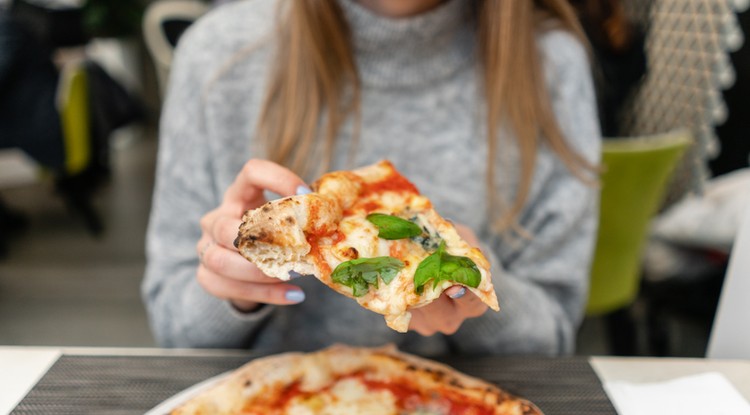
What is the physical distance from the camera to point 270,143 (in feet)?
3.50

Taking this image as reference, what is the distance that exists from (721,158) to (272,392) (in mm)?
2205

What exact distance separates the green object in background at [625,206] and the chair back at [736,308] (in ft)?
2.33

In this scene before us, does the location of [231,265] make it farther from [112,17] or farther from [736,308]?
[112,17]

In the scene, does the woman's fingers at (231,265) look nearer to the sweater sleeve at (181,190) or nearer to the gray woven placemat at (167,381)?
the gray woven placemat at (167,381)

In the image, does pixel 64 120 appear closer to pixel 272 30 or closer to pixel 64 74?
pixel 64 74

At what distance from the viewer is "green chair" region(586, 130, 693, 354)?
63.6 inches

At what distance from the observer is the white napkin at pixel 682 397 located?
0.76 metres

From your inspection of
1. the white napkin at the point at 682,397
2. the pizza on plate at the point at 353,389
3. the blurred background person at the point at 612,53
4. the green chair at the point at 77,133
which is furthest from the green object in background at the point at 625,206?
the green chair at the point at 77,133

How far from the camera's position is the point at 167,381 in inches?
32.7

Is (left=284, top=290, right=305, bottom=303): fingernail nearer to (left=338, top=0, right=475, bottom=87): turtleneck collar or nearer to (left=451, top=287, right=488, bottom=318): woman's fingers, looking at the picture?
(left=451, top=287, right=488, bottom=318): woman's fingers

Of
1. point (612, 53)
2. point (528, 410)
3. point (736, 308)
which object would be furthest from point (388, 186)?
point (612, 53)

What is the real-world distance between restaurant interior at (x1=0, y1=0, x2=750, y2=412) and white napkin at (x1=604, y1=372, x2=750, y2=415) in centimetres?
15

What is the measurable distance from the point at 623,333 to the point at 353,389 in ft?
5.45

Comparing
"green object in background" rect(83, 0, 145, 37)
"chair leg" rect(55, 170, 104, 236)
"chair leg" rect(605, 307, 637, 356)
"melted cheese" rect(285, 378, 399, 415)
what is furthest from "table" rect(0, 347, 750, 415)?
"green object in background" rect(83, 0, 145, 37)
